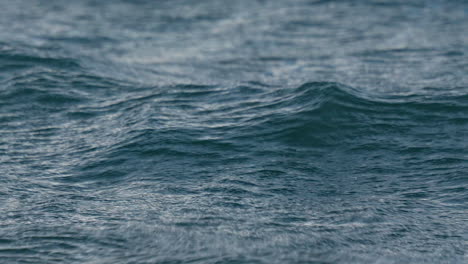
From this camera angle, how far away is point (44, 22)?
2038 centimetres

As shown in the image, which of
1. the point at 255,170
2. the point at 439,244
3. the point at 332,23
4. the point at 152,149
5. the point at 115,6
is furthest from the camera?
the point at 115,6

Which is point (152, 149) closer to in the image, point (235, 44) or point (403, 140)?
point (403, 140)

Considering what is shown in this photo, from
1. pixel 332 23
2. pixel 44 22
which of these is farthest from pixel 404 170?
pixel 44 22

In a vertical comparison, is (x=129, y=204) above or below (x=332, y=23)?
below

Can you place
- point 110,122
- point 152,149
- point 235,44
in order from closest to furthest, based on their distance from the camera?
point 152,149 → point 110,122 → point 235,44

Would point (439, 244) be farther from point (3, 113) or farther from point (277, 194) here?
point (3, 113)

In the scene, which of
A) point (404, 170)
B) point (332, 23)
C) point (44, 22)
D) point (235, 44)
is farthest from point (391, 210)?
point (44, 22)

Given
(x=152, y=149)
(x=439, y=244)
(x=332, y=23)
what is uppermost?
(x=332, y=23)

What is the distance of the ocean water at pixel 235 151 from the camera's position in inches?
254

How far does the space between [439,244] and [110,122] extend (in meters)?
5.96

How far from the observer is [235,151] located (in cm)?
907

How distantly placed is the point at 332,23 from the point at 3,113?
39.9ft

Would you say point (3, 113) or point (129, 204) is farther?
point (3, 113)

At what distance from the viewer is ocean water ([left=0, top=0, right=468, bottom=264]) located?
645cm
